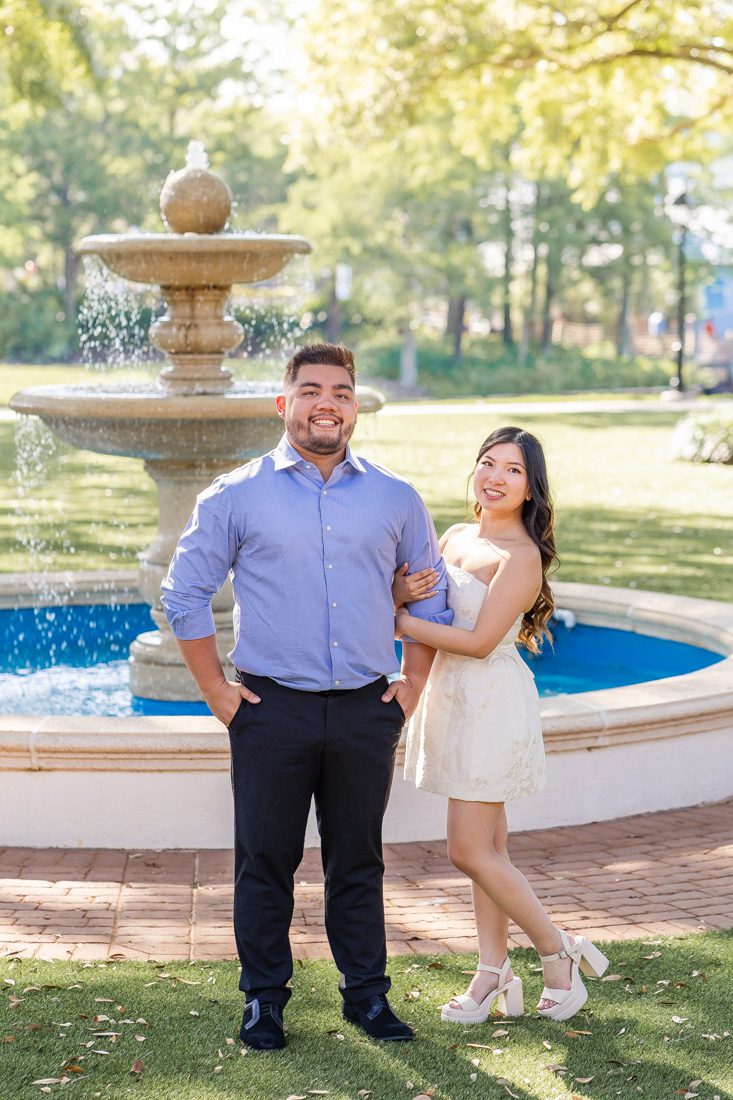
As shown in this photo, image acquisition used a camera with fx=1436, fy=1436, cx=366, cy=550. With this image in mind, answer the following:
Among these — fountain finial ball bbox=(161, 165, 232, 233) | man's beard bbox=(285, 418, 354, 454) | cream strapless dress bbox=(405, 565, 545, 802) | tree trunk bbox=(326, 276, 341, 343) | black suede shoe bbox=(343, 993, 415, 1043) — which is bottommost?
black suede shoe bbox=(343, 993, 415, 1043)

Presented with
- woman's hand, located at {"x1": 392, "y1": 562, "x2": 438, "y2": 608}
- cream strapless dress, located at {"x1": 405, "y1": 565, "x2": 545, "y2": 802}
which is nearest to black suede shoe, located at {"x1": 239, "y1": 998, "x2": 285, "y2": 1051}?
cream strapless dress, located at {"x1": 405, "y1": 565, "x2": 545, "y2": 802}

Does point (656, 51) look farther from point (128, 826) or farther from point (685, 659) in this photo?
point (128, 826)

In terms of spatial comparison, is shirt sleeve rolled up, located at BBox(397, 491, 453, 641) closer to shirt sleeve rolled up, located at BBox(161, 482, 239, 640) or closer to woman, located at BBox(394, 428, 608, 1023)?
woman, located at BBox(394, 428, 608, 1023)

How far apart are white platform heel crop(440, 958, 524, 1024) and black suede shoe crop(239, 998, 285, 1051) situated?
0.50 meters

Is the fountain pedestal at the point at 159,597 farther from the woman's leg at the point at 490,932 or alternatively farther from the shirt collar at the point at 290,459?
the shirt collar at the point at 290,459

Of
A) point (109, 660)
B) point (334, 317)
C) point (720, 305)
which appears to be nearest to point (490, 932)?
point (109, 660)

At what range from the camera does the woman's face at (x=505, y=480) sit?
13.3 feet

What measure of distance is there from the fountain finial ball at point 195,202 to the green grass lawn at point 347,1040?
4.45 m

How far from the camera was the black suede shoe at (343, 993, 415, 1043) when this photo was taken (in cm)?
391

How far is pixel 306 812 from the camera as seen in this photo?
12.9ft

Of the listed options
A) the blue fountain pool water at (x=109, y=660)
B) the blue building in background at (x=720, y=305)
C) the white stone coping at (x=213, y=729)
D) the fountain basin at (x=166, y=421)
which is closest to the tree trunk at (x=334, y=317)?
the blue building in background at (x=720, y=305)

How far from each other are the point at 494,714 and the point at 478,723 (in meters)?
0.05

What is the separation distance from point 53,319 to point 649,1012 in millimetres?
42818

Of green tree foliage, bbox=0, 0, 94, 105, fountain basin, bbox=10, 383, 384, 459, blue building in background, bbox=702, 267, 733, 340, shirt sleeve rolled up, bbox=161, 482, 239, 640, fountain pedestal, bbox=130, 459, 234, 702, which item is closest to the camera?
shirt sleeve rolled up, bbox=161, 482, 239, 640
